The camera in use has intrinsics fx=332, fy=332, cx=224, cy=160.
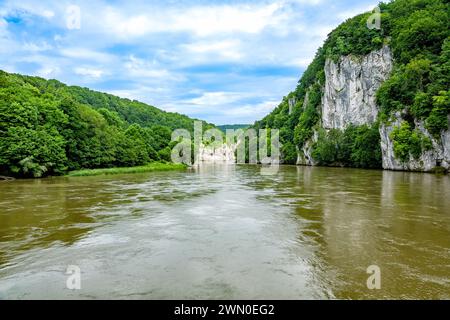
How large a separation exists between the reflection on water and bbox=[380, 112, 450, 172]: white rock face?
32.9 m

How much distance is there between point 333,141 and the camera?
75.1m

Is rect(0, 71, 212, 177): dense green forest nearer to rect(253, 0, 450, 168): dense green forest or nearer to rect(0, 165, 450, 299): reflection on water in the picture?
rect(0, 165, 450, 299): reflection on water

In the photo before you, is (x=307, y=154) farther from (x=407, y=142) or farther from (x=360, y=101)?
(x=407, y=142)

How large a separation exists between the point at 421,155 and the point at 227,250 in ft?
158

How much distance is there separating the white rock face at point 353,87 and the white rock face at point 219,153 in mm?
70420

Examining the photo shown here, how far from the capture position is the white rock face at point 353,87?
68438 mm

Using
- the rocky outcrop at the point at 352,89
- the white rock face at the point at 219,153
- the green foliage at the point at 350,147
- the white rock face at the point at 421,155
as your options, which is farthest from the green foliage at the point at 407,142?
the white rock face at the point at 219,153

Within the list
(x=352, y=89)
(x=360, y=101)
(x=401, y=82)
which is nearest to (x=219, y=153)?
(x=352, y=89)

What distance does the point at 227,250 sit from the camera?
9359 mm

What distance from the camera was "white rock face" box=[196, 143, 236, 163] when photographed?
15000 centimetres

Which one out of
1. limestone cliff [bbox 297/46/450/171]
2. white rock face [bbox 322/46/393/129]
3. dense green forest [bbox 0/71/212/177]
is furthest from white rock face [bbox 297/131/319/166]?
dense green forest [bbox 0/71/212/177]

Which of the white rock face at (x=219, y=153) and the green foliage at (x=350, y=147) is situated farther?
the white rock face at (x=219, y=153)

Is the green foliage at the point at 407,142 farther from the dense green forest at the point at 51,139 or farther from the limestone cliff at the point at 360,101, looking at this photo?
the dense green forest at the point at 51,139
